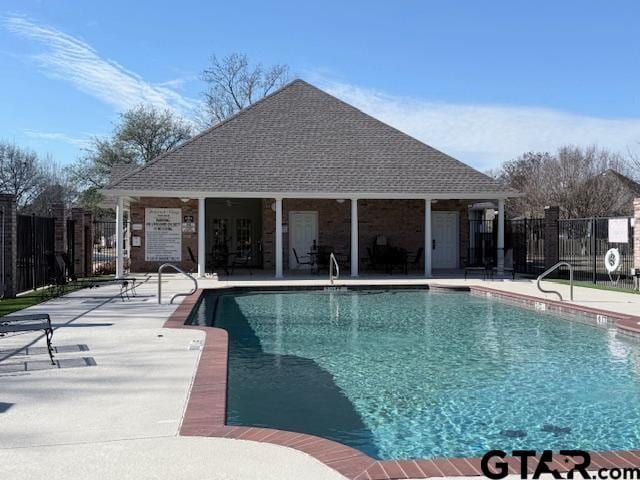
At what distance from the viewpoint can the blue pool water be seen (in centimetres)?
556

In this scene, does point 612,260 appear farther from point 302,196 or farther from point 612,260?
point 302,196

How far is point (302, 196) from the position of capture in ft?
66.2

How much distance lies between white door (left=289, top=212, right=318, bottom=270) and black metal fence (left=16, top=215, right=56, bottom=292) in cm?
858

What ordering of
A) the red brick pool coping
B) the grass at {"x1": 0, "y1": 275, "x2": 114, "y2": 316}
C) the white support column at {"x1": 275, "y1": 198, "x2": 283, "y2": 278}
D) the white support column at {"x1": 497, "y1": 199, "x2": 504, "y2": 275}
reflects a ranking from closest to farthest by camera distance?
the red brick pool coping < the grass at {"x1": 0, "y1": 275, "x2": 114, "y2": 316} < the white support column at {"x1": 275, "y1": 198, "x2": 283, "y2": 278} < the white support column at {"x1": 497, "y1": 199, "x2": 504, "y2": 275}

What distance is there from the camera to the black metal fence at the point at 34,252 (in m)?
14.8

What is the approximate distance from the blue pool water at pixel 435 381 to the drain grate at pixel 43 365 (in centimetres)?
164

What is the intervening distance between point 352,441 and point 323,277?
15107 millimetres

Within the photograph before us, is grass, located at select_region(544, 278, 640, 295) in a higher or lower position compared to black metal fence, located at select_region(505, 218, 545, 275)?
lower

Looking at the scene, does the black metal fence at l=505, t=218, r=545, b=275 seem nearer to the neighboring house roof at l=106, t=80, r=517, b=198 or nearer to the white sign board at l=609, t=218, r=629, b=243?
the neighboring house roof at l=106, t=80, r=517, b=198

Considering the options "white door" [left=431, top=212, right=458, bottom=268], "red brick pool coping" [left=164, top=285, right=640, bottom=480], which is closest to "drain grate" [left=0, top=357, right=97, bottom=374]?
"red brick pool coping" [left=164, top=285, right=640, bottom=480]

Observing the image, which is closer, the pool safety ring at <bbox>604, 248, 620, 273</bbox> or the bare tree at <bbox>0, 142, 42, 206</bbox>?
the pool safety ring at <bbox>604, 248, 620, 273</bbox>

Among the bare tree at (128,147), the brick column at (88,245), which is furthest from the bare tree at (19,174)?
the brick column at (88,245)

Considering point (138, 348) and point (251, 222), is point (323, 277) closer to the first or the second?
point (251, 222)

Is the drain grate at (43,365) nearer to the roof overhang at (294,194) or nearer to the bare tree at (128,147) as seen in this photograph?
the roof overhang at (294,194)
